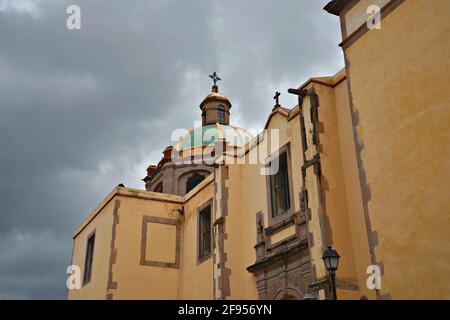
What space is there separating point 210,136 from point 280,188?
15.7 m

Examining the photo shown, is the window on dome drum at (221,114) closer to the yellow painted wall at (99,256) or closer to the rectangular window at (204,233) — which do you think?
the yellow painted wall at (99,256)

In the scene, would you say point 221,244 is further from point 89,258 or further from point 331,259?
point 89,258

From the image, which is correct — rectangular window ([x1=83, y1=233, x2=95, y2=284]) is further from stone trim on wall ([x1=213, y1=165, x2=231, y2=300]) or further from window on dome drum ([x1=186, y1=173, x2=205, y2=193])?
window on dome drum ([x1=186, y1=173, x2=205, y2=193])

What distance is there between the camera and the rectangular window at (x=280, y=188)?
1405cm

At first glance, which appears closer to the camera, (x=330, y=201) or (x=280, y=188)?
(x=330, y=201)

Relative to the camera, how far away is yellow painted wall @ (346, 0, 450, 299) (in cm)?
841

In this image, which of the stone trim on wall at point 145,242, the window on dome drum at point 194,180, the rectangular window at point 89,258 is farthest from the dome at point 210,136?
the stone trim on wall at point 145,242

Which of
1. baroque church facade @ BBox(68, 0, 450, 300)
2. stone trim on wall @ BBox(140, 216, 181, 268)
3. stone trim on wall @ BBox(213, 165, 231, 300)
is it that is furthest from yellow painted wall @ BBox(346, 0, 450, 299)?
stone trim on wall @ BBox(140, 216, 181, 268)

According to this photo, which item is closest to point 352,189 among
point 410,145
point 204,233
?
point 410,145

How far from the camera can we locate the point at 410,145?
9.08m

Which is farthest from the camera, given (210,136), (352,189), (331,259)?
(210,136)

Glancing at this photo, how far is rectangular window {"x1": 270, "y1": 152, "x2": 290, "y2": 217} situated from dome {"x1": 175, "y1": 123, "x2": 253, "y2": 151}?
14.2 metres

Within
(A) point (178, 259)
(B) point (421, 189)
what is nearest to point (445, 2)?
(B) point (421, 189)

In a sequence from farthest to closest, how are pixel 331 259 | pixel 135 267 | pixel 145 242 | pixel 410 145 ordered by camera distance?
pixel 145 242 < pixel 135 267 < pixel 410 145 < pixel 331 259
